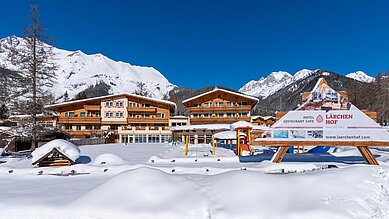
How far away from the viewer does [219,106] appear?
45625 mm

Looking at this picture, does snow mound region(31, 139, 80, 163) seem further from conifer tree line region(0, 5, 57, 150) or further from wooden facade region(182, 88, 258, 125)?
wooden facade region(182, 88, 258, 125)

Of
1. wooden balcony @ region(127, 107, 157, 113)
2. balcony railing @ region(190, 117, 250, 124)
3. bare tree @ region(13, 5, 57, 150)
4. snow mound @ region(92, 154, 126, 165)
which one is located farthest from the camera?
wooden balcony @ region(127, 107, 157, 113)

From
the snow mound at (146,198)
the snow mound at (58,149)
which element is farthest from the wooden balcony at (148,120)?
the snow mound at (146,198)

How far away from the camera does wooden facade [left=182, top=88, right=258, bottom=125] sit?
44.1 metres

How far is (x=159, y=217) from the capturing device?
544 cm

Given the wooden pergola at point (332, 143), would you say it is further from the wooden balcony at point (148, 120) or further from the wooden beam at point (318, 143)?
the wooden balcony at point (148, 120)

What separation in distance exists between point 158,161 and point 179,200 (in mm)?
10339

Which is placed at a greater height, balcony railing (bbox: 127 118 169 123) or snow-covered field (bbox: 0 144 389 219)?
balcony railing (bbox: 127 118 169 123)

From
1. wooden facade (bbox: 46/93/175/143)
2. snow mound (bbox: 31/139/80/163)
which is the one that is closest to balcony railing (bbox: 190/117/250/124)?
wooden facade (bbox: 46/93/175/143)

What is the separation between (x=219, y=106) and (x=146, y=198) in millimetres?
39986

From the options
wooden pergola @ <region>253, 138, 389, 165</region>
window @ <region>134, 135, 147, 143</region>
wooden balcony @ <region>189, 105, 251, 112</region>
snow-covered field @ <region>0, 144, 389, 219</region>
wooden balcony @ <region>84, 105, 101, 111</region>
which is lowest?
window @ <region>134, 135, 147, 143</region>

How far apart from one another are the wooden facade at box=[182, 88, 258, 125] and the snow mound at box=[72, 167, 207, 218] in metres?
37.5

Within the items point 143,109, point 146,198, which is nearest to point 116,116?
point 143,109

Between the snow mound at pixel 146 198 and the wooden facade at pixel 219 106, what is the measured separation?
37.5 metres
